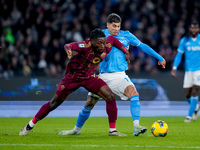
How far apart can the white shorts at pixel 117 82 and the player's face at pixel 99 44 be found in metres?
0.74

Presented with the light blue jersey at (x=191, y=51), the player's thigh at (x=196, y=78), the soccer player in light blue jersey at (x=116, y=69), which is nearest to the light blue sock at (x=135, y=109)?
the soccer player in light blue jersey at (x=116, y=69)

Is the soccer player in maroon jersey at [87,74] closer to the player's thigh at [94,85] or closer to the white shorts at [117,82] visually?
the player's thigh at [94,85]

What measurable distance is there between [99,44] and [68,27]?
9.98 meters

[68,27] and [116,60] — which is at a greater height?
[116,60]

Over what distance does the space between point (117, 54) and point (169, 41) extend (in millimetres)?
10191

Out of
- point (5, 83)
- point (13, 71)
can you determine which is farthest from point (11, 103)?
point (13, 71)

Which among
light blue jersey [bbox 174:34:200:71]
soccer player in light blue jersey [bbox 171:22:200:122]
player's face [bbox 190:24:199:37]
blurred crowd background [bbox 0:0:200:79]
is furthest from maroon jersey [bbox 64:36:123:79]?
blurred crowd background [bbox 0:0:200:79]

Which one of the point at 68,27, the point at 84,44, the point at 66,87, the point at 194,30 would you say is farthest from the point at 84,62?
the point at 68,27

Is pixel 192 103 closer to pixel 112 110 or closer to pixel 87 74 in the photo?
pixel 112 110

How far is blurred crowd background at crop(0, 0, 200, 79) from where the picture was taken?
1545 centimetres

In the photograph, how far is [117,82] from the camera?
7.87 m

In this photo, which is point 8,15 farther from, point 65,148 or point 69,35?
point 65,148

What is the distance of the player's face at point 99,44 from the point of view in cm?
729

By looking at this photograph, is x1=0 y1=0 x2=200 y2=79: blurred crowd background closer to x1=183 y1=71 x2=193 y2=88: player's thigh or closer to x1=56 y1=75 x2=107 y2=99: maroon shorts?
x1=183 y1=71 x2=193 y2=88: player's thigh
